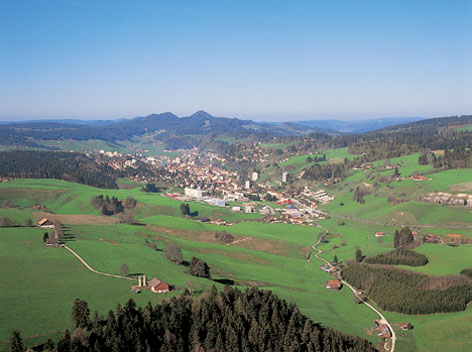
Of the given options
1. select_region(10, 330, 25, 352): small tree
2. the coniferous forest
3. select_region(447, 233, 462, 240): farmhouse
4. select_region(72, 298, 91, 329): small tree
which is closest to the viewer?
select_region(10, 330, 25, 352): small tree

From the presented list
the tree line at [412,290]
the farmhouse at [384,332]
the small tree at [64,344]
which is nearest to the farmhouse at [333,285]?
the tree line at [412,290]

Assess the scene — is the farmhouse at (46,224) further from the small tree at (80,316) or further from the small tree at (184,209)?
the small tree at (184,209)

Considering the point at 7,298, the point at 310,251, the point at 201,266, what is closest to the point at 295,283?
the point at 201,266

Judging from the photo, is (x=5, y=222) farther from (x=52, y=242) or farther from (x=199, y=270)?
(x=199, y=270)

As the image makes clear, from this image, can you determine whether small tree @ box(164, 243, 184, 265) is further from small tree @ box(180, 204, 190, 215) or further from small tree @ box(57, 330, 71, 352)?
small tree @ box(180, 204, 190, 215)

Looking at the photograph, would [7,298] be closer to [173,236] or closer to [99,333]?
[99,333]

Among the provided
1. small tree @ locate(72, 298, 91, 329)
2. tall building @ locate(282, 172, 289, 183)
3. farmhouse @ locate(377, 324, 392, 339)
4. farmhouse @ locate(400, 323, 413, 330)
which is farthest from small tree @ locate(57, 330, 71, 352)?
tall building @ locate(282, 172, 289, 183)
